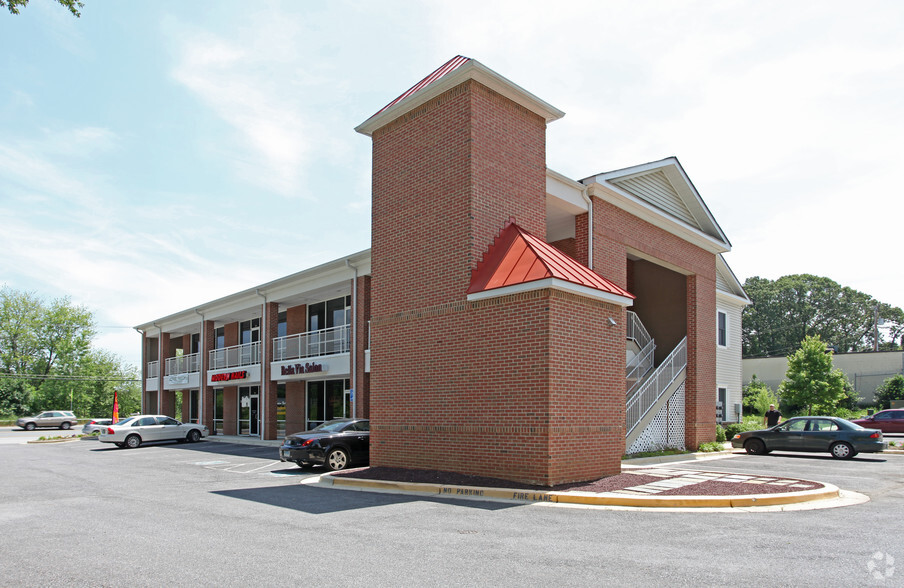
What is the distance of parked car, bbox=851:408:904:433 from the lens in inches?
1244

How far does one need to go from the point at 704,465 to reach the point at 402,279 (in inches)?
366

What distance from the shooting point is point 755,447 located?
68.8 ft

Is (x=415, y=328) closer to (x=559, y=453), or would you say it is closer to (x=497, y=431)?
(x=497, y=431)

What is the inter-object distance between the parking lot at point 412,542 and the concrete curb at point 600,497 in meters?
0.51

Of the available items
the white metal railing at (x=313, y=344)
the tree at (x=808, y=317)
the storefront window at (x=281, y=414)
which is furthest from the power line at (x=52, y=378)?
the tree at (x=808, y=317)

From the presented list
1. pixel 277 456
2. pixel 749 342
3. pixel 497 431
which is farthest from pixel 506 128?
pixel 749 342

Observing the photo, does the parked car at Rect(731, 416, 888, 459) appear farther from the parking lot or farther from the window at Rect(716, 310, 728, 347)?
the window at Rect(716, 310, 728, 347)

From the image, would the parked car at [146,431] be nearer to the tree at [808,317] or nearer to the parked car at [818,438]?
the parked car at [818,438]

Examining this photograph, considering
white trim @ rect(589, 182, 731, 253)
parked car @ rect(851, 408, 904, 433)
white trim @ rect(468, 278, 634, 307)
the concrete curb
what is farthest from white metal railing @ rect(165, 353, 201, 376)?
parked car @ rect(851, 408, 904, 433)

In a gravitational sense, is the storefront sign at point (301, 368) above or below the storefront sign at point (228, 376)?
above

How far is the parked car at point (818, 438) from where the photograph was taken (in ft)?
63.6

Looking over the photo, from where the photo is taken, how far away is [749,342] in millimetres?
87312

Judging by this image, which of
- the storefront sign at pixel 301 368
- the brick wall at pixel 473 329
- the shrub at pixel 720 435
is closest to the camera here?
the brick wall at pixel 473 329

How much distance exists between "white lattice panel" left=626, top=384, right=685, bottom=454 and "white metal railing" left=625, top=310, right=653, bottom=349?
1866 mm
